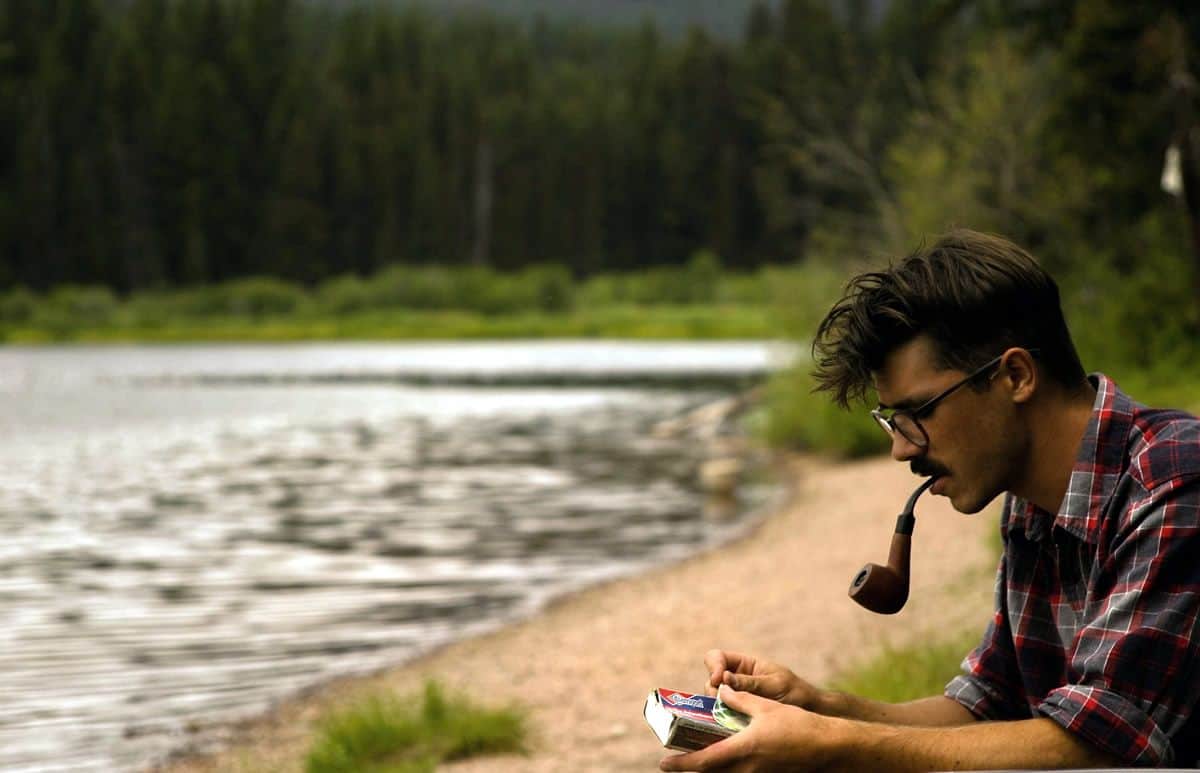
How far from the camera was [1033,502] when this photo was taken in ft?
8.36

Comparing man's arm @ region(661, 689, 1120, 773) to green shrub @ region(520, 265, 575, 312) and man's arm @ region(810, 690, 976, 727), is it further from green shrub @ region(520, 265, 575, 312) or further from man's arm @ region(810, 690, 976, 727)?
green shrub @ region(520, 265, 575, 312)

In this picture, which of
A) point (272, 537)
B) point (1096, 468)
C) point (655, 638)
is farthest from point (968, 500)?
point (272, 537)

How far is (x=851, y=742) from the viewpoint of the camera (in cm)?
236

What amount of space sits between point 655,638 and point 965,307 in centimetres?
742

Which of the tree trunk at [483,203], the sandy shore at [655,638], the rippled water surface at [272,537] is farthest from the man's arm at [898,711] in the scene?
the tree trunk at [483,203]

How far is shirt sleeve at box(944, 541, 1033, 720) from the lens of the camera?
2838 millimetres

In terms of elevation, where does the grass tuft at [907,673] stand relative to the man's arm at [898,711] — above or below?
below

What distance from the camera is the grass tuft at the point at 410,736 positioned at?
6.25 metres

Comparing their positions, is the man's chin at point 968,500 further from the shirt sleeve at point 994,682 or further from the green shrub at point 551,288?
the green shrub at point 551,288

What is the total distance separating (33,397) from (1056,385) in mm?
37117

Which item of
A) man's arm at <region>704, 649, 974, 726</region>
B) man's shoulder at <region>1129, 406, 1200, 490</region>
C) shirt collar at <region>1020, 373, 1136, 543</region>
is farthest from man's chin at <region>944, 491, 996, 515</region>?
man's arm at <region>704, 649, 974, 726</region>

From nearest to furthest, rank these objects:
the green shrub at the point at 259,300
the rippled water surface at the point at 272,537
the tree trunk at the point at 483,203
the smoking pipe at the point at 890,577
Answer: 1. the smoking pipe at the point at 890,577
2. the rippled water surface at the point at 272,537
3. the green shrub at the point at 259,300
4. the tree trunk at the point at 483,203

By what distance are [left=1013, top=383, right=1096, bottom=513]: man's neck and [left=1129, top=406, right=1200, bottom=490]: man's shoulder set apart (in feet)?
0.30

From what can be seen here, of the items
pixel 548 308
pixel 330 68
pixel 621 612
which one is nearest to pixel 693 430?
pixel 621 612
